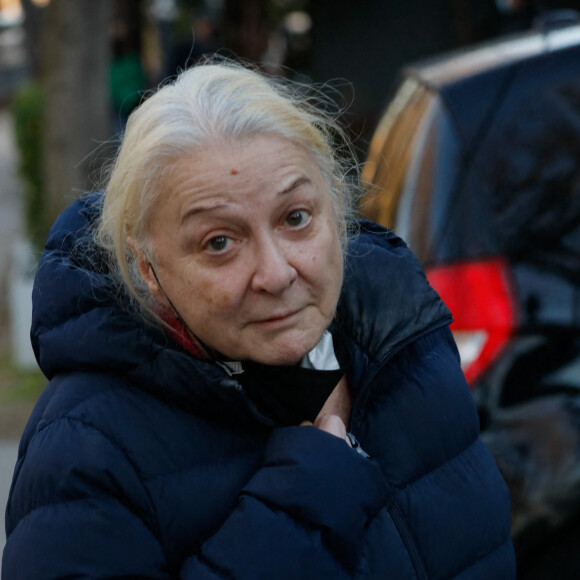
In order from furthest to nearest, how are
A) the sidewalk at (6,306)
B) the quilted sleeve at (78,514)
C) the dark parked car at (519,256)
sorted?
the sidewalk at (6,306) → the dark parked car at (519,256) → the quilted sleeve at (78,514)

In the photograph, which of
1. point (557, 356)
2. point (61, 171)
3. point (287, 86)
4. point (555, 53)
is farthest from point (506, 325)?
point (61, 171)

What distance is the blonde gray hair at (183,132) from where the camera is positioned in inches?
63.3

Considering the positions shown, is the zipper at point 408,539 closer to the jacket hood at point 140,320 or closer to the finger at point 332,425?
the finger at point 332,425

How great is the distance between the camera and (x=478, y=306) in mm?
2873

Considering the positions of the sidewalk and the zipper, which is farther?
the sidewalk

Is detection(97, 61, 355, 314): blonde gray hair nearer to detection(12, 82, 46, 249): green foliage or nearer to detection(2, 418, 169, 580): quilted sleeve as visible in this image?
detection(2, 418, 169, 580): quilted sleeve

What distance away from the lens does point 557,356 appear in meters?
2.83

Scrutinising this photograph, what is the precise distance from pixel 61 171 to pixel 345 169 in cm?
502

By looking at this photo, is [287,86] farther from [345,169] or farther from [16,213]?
[16,213]

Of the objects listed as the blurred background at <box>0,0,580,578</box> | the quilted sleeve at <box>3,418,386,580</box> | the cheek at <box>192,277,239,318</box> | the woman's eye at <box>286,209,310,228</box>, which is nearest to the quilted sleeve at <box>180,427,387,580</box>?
the quilted sleeve at <box>3,418,386,580</box>

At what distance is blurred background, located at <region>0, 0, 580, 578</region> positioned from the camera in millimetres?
6461

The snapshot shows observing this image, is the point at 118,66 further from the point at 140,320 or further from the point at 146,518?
the point at 146,518

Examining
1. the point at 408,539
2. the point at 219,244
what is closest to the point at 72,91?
the point at 219,244

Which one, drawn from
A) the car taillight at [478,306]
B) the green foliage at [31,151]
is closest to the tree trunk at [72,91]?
the green foliage at [31,151]
